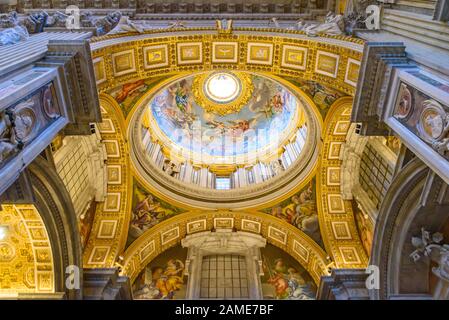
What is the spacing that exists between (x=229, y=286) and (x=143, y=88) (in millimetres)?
7958

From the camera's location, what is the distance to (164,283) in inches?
592

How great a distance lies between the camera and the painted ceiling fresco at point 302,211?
1534 cm

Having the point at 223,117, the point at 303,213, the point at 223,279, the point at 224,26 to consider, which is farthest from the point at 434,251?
the point at 223,117

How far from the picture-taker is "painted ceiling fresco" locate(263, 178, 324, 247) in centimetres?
1534

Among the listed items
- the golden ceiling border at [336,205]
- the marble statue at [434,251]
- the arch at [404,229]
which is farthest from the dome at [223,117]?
the marble statue at [434,251]

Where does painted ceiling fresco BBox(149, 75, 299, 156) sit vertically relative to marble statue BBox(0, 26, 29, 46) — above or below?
below

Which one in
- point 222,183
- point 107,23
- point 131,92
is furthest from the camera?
point 222,183

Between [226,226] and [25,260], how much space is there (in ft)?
26.4

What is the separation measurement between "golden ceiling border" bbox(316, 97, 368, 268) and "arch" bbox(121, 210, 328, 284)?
66cm

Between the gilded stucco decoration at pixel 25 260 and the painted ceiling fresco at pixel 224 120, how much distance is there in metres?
9.32

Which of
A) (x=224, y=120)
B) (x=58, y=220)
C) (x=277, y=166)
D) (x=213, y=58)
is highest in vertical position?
(x=213, y=58)

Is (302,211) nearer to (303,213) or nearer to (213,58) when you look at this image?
(303,213)

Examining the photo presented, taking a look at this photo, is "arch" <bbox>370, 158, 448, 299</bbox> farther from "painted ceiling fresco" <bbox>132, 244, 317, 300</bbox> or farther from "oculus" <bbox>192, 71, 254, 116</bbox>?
"oculus" <bbox>192, 71, 254, 116</bbox>

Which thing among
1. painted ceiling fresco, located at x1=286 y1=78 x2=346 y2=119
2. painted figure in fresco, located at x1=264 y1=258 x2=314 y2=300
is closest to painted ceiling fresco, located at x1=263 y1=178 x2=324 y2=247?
painted figure in fresco, located at x1=264 y1=258 x2=314 y2=300
